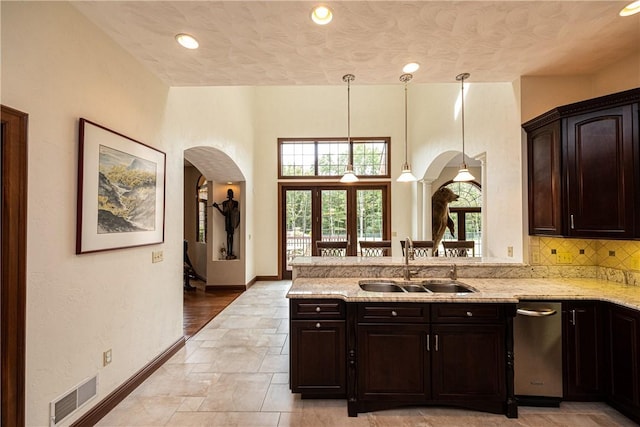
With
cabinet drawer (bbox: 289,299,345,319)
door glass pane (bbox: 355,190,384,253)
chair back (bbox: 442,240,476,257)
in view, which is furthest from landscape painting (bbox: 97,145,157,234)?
door glass pane (bbox: 355,190,384,253)

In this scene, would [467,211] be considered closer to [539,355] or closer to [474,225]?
[474,225]

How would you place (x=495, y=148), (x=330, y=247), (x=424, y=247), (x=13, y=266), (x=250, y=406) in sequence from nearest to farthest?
(x=13, y=266)
(x=250, y=406)
(x=495, y=148)
(x=424, y=247)
(x=330, y=247)

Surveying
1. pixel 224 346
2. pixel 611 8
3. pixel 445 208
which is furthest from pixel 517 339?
pixel 445 208

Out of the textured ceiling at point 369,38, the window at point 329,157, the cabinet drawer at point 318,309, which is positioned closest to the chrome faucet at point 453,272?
the cabinet drawer at point 318,309

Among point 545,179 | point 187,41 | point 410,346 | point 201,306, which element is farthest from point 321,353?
point 201,306

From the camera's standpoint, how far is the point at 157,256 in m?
2.92

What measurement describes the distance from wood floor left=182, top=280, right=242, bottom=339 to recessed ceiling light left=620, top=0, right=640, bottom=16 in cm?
511

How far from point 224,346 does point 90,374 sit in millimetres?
1530

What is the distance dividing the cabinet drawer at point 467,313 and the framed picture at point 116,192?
8.31ft

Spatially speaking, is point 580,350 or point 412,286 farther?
point 412,286

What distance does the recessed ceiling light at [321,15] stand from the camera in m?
1.97

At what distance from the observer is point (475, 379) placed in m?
2.25

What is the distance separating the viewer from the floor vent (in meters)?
1.84

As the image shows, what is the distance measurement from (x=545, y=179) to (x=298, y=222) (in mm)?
5159
